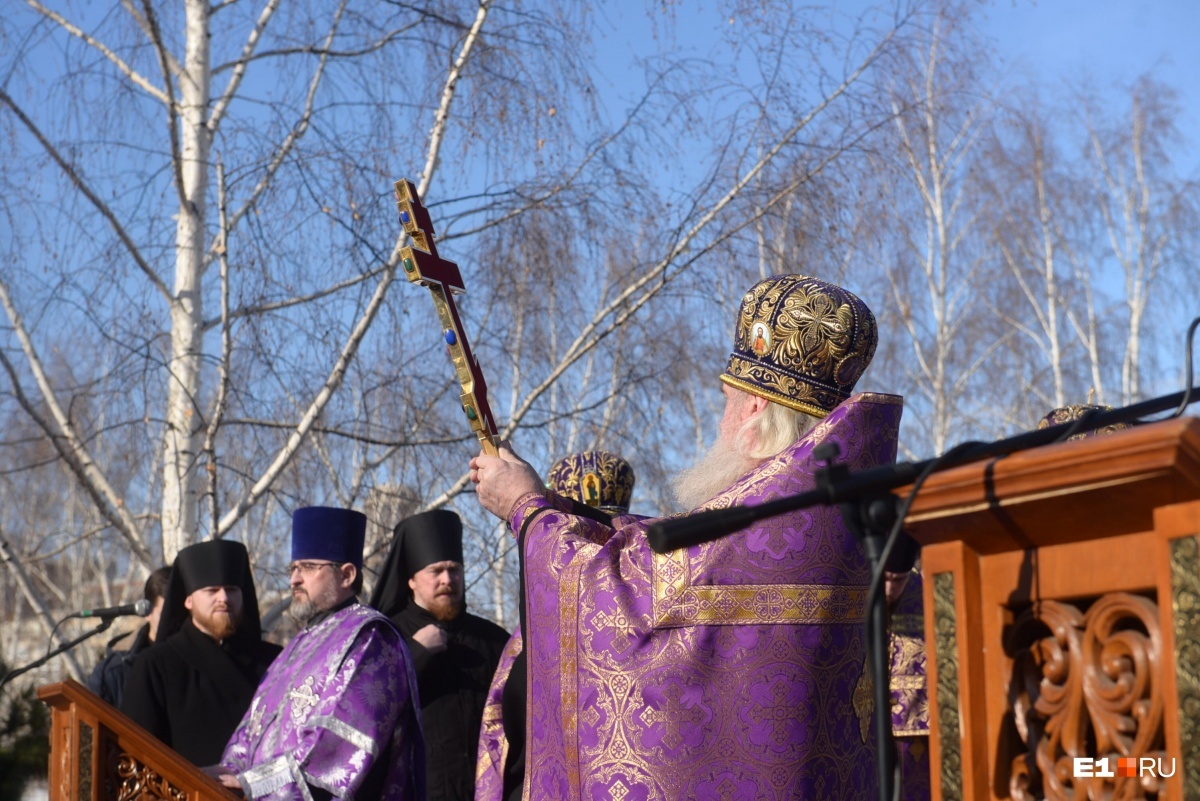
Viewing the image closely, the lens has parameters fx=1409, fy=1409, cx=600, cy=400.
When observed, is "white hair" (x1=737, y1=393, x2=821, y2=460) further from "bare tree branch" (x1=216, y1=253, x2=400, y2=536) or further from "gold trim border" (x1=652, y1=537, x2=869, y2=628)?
"bare tree branch" (x1=216, y1=253, x2=400, y2=536)

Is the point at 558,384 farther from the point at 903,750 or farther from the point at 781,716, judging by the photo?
the point at 781,716

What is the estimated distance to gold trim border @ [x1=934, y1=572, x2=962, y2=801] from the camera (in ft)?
6.16

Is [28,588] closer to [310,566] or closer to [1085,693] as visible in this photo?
[310,566]

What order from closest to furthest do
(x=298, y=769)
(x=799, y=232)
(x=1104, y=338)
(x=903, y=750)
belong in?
(x=903, y=750) < (x=298, y=769) < (x=799, y=232) < (x=1104, y=338)

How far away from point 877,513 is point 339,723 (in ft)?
12.4

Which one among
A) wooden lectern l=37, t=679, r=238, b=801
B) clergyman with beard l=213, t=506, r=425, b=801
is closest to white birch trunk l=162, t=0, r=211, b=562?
clergyman with beard l=213, t=506, r=425, b=801

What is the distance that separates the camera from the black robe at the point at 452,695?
6590 mm

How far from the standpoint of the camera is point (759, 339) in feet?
12.6

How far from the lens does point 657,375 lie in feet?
31.2

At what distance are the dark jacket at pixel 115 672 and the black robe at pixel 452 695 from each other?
6.02 ft

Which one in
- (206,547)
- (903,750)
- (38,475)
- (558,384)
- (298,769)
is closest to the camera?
(903,750)

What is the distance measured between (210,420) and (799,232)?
3.80m

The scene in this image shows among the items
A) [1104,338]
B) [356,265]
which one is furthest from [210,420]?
[1104,338]

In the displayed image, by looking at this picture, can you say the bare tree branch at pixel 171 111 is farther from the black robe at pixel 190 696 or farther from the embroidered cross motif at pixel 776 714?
the embroidered cross motif at pixel 776 714
